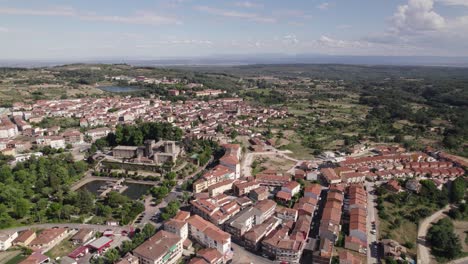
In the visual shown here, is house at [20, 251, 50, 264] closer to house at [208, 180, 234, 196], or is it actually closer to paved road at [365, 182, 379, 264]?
house at [208, 180, 234, 196]

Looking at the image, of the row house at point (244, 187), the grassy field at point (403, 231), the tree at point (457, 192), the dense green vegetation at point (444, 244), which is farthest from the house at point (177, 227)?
the tree at point (457, 192)

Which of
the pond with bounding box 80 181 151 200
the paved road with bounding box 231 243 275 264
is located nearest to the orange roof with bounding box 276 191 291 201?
the paved road with bounding box 231 243 275 264

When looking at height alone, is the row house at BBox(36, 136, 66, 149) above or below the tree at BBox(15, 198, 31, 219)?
above

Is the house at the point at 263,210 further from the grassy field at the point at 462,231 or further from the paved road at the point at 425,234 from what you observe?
the grassy field at the point at 462,231

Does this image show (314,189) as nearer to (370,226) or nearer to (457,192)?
(370,226)

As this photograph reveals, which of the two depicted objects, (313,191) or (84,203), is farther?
(313,191)

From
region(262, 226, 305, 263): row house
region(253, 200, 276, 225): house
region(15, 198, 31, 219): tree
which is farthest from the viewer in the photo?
region(15, 198, 31, 219): tree

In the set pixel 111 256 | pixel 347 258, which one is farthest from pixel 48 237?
pixel 347 258

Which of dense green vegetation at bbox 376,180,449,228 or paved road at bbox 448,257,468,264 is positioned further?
dense green vegetation at bbox 376,180,449,228
